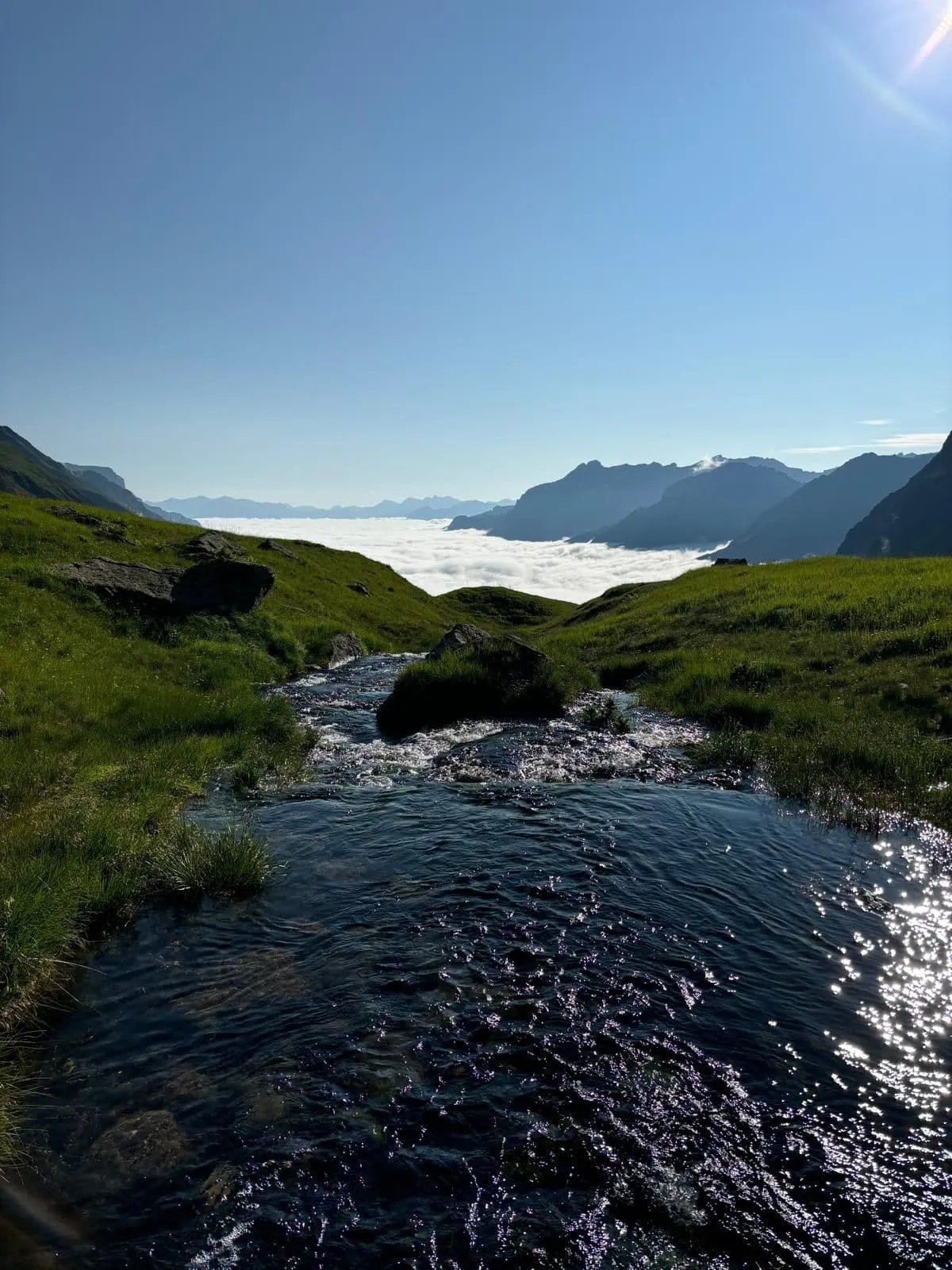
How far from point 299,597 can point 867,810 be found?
1859 inches

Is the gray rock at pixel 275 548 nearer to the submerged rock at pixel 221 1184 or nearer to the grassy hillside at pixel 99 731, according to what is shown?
the grassy hillside at pixel 99 731

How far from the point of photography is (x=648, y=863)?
41.9 ft

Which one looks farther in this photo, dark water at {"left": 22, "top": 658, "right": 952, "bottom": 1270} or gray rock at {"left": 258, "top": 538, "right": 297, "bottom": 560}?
gray rock at {"left": 258, "top": 538, "right": 297, "bottom": 560}

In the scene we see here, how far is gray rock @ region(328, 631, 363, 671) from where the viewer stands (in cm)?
3919

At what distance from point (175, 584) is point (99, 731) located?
59.3 ft

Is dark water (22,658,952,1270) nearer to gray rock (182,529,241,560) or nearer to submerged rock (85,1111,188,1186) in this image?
submerged rock (85,1111,188,1186)

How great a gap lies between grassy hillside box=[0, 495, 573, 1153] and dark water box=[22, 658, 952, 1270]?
1.05 meters

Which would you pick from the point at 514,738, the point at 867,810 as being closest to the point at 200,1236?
the point at 867,810

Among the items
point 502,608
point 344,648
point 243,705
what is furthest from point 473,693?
point 502,608

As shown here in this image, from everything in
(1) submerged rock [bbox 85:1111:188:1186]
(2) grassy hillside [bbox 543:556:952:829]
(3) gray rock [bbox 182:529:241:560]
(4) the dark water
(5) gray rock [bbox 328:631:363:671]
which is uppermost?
(3) gray rock [bbox 182:529:241:560]

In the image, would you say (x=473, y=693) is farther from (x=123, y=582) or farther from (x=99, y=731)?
(x=123, y=582)

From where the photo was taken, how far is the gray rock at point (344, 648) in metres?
39.2

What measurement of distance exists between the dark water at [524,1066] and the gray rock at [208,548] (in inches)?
1707

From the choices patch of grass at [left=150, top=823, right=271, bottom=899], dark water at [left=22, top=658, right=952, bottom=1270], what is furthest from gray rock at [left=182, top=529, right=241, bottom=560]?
dark water at [left=22, top=658, right=952, bottom=1270]
